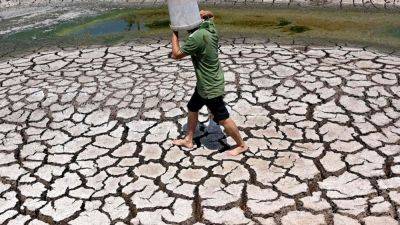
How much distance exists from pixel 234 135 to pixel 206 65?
28.9 inches

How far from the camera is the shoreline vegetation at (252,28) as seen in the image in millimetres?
8047

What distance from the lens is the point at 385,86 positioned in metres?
5.70

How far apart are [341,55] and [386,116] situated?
207cm

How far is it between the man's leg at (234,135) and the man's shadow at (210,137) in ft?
0.60

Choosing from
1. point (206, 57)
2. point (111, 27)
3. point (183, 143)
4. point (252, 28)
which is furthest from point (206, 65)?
point (111, 27)

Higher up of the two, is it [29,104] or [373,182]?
[29,104]

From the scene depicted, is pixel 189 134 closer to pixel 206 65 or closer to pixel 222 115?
pixel 222 115

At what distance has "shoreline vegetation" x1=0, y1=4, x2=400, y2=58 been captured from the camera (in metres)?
8.05

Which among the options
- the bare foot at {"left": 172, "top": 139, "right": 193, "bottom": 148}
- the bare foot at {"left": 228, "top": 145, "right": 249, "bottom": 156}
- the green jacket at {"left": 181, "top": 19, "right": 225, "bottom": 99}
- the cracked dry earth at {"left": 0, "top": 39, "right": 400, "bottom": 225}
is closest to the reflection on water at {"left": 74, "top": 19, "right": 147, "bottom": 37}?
the cracked dry earth at {"left": 0, "top": 39, "right": 400, "bottom": 225}

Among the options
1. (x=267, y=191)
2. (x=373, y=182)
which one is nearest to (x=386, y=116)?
(x=373, y=182)

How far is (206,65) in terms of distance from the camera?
403 centimetres

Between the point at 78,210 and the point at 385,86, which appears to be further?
the point at 385,86

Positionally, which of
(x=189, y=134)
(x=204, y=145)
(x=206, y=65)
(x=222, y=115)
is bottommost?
(x=204, y=145)

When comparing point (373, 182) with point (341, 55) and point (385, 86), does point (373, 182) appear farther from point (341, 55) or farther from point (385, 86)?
point (341, 55)
